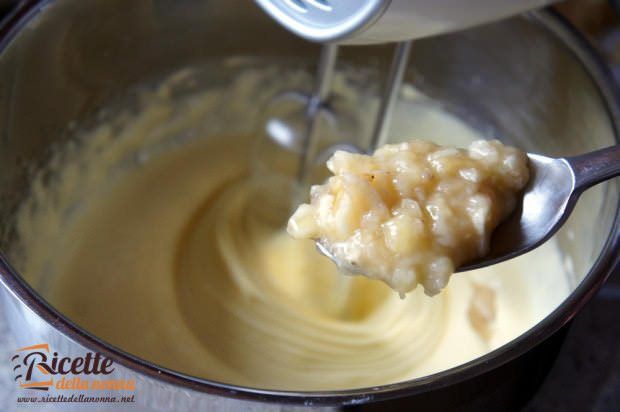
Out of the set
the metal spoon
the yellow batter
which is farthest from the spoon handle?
the yellow batter

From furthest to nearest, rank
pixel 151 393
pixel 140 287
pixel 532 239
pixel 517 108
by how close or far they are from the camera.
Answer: pixel 517 108 < pixel 140 287 < pixel 532 239 < pixel 151 393

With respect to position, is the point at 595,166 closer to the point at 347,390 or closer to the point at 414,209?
the point at 414,209

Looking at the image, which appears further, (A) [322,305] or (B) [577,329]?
(A) [322,305]

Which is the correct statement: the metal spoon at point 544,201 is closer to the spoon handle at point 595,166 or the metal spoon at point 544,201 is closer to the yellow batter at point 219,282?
the spoon handle at point 595,166

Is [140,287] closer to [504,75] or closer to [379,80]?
[379,80]

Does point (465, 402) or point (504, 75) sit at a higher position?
point (504, 75)

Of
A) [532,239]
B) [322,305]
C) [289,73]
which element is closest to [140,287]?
[322,305]
